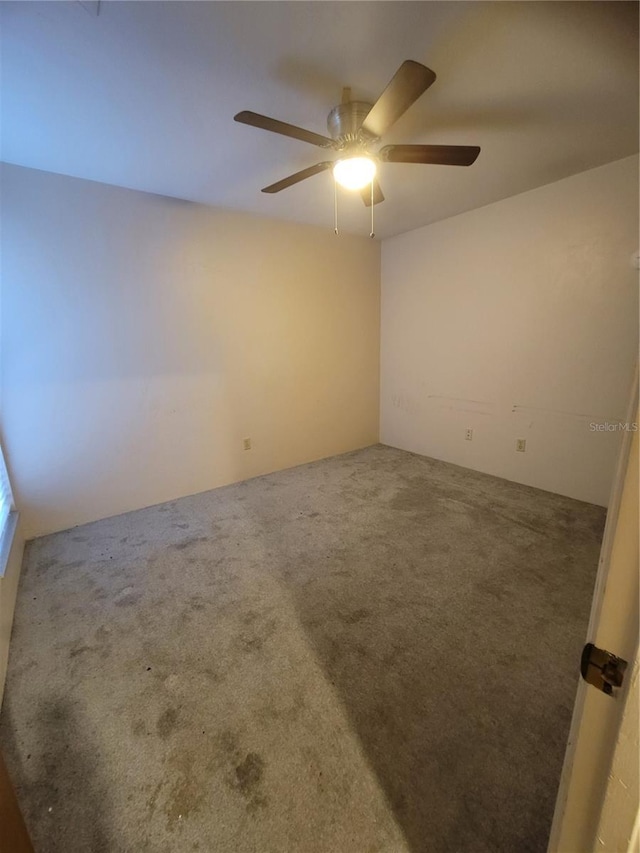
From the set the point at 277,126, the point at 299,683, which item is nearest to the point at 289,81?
the point at 277,126

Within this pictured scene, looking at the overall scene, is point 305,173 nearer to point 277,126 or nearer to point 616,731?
point 277,126

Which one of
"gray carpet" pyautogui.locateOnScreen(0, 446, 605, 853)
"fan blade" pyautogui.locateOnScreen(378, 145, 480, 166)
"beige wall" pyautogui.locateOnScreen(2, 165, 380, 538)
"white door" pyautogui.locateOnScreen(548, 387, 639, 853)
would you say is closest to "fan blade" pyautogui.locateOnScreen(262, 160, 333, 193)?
"fan blade" pyautogui.locateOnScreen(378, 145, 480, 166)

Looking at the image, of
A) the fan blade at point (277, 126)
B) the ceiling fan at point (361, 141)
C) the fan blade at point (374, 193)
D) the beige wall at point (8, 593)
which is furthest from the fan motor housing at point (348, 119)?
the beige wall at point (8, 593)

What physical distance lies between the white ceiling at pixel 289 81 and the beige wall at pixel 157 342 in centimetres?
42

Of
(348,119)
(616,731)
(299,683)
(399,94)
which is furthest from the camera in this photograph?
(348,119)

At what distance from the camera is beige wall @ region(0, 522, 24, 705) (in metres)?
1.55

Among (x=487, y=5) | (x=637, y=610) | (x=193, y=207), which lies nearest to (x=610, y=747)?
(x=637, y=610)

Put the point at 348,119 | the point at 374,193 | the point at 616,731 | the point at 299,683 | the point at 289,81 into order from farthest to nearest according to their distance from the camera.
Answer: the point at 374,193 < the point at 348,119 < the point at 289,81 < the point at 299,683 < the point at 616,731

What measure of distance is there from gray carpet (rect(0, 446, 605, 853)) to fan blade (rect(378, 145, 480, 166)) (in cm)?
218

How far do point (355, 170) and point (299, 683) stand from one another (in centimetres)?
237

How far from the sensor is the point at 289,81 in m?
1.55

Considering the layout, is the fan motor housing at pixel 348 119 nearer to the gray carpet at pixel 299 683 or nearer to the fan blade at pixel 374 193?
the fan blade at pixel 374 193

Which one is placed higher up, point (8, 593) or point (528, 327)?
point (528, 327)

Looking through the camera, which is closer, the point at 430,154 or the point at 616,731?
the point at 616,731
